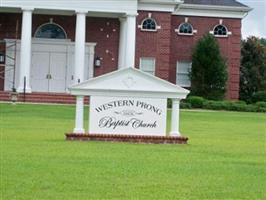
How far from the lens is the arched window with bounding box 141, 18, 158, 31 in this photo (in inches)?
1839

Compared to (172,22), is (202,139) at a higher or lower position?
lower

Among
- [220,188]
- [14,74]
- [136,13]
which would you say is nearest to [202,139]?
[220,188]

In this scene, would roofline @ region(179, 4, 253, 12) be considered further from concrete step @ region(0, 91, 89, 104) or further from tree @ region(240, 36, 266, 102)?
tree @ region(240, 36, 266, 102)

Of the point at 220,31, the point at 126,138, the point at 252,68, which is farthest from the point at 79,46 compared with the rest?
the point at 126,138

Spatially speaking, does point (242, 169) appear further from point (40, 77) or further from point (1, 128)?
point (40, 77)

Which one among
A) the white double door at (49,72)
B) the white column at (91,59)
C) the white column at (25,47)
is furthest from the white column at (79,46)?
the white double door at (49,72)

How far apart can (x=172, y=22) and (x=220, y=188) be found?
39.3 metres

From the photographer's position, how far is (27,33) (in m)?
42.4

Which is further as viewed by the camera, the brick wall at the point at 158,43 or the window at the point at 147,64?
the window at the point at 147,64

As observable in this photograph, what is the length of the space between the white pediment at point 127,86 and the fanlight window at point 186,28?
3238 centimetres

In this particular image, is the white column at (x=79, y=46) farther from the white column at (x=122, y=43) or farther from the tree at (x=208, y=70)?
the tree at (x=208, y=70)

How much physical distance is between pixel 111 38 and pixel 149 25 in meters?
2.48

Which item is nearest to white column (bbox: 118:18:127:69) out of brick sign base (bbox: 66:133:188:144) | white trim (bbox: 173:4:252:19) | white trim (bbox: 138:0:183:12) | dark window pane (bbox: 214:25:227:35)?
white trim (bbox: 138:0:183:12)

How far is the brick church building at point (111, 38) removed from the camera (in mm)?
45625
